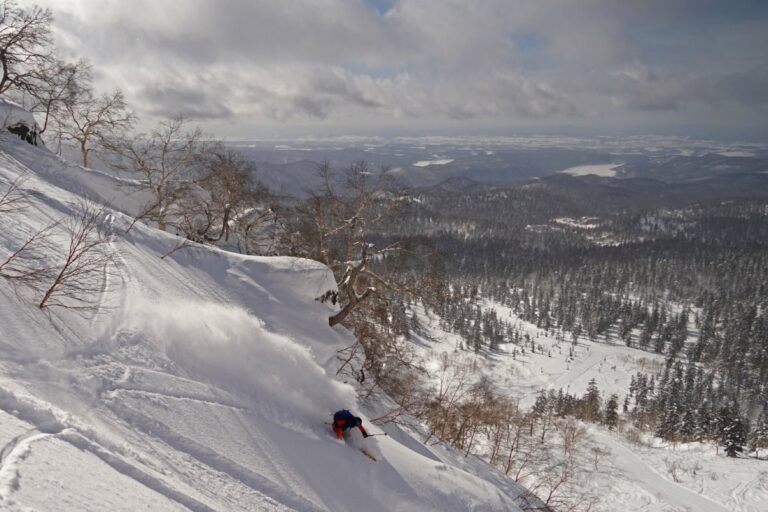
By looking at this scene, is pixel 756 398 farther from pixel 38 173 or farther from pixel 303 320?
pixel 38 173

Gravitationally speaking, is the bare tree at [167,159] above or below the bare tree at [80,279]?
above

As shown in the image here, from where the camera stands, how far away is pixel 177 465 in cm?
492

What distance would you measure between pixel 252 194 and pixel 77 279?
538 inches

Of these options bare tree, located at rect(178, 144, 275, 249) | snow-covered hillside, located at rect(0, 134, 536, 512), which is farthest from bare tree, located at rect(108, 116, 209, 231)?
snow-covered hillside, located at rect(0, 134, 536, 512)

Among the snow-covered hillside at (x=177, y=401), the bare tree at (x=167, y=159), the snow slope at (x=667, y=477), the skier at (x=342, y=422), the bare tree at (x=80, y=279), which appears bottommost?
the snow slope at (x=667, y=477)

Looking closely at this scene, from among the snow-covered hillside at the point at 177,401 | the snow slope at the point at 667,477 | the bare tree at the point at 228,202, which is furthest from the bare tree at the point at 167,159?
the snow slope at the point at 667,477

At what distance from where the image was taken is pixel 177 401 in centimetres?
593

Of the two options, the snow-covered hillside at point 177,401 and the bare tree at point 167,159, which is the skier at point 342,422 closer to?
the snow-covered hillside at point 177,401

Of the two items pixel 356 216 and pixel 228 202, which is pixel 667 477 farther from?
pixel 228 202

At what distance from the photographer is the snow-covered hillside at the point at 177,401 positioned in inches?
163

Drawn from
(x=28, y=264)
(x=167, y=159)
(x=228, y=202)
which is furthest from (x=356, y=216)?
(x=167, y=159)

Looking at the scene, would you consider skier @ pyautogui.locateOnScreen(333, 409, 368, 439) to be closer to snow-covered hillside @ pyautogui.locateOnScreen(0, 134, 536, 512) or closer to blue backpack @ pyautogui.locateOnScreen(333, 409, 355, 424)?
blue backpack @ pyautogui.locateOnScreen(333, 409, 355, 424)

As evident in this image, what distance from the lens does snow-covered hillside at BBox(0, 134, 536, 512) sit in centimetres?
413

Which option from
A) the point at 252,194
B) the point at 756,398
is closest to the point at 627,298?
the point at 756,398
